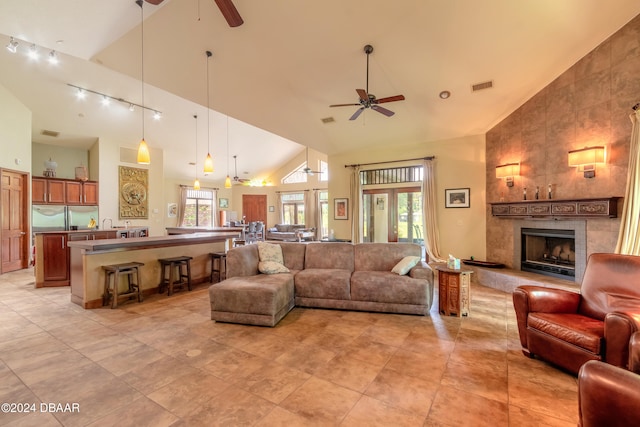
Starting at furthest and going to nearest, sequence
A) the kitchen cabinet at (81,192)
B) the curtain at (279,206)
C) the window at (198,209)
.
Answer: the curtain at (279,206) < the window at (198,209) < the kitchen cabinet at (81,192)

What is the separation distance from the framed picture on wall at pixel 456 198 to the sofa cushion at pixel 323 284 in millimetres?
3759

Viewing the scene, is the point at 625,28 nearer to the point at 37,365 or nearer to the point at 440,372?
the point at 440,372

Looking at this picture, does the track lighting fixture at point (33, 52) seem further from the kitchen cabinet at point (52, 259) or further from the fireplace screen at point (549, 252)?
the fireplace screen at point (549, 252)

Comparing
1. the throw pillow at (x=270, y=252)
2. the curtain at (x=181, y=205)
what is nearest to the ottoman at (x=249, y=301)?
the throw pillow at (x=270, y=252)

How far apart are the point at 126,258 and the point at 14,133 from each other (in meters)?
5.01

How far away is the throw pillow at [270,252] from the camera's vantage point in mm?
4156

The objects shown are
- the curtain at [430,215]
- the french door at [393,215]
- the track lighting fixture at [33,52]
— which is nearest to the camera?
the track lighting fixture at [33,52]

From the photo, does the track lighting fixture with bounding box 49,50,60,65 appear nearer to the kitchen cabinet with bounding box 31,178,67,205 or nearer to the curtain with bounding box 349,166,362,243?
the kitchen cabinet with bounding box 31,178,67,205

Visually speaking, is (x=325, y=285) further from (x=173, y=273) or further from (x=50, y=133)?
(x=50, y=133)

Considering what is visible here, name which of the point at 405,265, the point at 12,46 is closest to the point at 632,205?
the point at 405,265

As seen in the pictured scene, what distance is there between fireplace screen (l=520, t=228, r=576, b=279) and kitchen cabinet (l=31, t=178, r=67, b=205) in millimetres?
11328

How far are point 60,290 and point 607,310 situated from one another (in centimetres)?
740

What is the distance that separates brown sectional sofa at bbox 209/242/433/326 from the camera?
3.25 m

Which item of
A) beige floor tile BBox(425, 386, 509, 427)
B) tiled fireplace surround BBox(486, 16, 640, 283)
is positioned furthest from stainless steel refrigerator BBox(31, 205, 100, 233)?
tiled fireplace surround BBox(486, 16, 640, 283)
